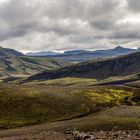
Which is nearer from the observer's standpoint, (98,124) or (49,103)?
Answer: (98,124)

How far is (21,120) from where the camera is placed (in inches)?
4198

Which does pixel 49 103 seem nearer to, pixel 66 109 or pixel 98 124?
pixel 66 109

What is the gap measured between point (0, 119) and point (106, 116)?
30510 mm

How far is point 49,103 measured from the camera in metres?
121

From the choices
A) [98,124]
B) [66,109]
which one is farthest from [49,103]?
[98,124]

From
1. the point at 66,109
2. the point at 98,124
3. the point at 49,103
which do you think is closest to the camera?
the point at 98,124

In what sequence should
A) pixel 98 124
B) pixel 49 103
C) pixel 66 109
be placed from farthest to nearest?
pixel 49 103 < pixel 66 109 < pixel 98 124

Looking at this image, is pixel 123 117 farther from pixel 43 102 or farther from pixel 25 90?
pixel 25 90

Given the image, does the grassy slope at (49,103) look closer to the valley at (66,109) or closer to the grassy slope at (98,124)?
the valley at (66,109)

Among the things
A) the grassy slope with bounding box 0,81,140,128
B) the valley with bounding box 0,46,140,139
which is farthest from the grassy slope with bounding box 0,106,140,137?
the grassy slope with bounding box 0,81,140,128

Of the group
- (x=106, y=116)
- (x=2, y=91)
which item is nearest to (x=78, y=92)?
(x=2, y=91)

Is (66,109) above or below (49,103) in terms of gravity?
below

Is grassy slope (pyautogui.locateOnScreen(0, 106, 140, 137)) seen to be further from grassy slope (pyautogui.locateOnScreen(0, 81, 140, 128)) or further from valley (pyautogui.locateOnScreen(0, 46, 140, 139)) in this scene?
grassy slope (pyautogui.locateOnScreen(0, 81, 140, 128))

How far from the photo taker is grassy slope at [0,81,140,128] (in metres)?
109
